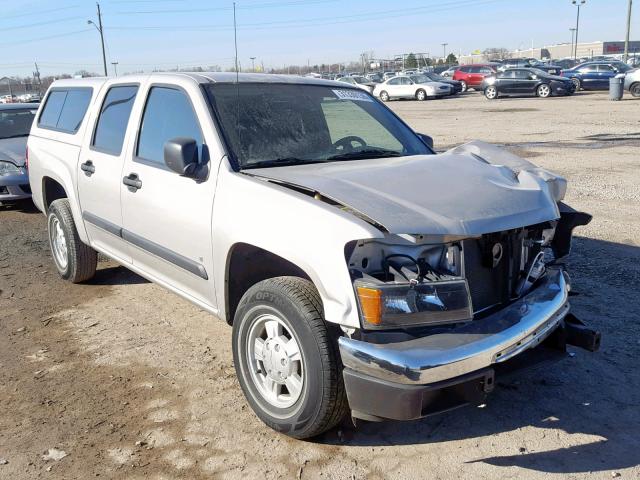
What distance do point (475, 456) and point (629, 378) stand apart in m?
1.38

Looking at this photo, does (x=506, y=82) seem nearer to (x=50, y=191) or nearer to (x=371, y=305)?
(x=50, y=191)

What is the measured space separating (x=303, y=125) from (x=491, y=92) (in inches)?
1206

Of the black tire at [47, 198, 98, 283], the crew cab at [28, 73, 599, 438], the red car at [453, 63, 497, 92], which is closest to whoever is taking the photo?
the crew cab at [28, 73, 599, 438]

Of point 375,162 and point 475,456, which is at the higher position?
point 375,162

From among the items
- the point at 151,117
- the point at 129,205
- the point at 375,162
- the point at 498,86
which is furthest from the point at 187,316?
the point at 498,86

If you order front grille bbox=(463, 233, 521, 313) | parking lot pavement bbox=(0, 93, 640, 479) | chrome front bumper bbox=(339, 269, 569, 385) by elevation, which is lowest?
parking lot pavement bbox=(0, 93, 640, 479)

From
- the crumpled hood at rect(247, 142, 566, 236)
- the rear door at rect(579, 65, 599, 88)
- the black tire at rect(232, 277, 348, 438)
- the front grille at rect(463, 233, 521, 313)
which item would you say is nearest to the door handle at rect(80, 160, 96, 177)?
the crumpled hood at rect(247, 142, 566, 236)

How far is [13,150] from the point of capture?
1003 centimetres

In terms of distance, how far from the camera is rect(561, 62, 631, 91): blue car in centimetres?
3428

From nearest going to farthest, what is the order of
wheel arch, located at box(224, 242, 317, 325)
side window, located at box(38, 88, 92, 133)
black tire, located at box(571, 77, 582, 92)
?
1. wheel arch, located at box(224, 242, 317, 325)
2. side window, located at box(38, 88, 92, 133)
3. black tire, located at box(571, 77, 582, 92)

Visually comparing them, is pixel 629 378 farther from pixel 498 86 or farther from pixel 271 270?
pixel 498 86

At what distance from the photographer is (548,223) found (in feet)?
12.3

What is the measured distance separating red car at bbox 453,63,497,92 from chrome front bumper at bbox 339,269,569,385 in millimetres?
39827

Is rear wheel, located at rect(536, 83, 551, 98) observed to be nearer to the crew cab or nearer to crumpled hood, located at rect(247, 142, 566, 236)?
the crew cab
